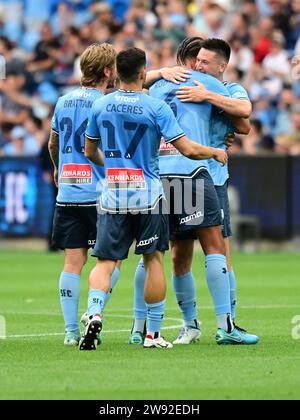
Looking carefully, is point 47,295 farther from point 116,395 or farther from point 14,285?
point 116,395

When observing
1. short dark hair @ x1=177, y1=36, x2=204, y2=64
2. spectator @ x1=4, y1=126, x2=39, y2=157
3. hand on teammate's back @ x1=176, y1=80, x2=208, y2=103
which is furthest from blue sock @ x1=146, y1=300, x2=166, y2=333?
spectator @ x1=4, y1=126, x2=39, y2=157

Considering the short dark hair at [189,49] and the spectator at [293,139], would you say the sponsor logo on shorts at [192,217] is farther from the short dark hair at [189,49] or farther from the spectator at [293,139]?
the spectator at [293,139]

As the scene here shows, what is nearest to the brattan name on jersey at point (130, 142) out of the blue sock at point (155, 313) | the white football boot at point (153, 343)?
the blue sock at point (155, 313)

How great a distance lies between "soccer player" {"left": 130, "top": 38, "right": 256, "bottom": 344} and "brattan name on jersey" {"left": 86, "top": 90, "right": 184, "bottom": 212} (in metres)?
0.44

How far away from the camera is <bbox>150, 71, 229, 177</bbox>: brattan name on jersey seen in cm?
970

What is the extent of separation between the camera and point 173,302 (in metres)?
14.0

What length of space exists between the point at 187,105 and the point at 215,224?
98 centimetres

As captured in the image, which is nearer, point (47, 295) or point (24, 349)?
point (24, 349)

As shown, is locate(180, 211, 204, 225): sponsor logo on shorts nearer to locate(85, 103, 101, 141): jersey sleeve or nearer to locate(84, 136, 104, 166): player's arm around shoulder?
locate(84, 136, 104, 166): player's arm around shoulder

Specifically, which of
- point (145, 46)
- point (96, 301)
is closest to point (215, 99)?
point (96, 301)

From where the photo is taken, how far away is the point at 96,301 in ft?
29.8

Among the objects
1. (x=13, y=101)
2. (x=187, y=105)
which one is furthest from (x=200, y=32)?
(x=187, y=105)

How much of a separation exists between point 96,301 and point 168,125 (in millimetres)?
1429

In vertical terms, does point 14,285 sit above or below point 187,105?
below
